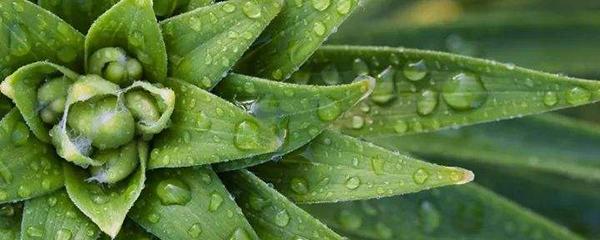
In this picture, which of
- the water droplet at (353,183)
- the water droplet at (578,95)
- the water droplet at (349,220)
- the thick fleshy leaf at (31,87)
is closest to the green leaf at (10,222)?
the thick fleshy leaf at (31,87)

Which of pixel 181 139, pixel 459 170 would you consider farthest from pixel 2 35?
pixel 459 170

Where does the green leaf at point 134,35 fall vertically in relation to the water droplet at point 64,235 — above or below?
above

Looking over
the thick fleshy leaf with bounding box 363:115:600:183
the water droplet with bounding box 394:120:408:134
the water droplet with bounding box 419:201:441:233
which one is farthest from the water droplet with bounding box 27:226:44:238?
the thick fleshy leaf with bounding box 363:115:600:183

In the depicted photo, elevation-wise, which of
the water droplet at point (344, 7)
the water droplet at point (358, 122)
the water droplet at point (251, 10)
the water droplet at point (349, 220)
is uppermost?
the water droplet at point (251, 10)

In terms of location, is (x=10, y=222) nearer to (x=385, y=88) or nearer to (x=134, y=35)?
(x=134, y=35)

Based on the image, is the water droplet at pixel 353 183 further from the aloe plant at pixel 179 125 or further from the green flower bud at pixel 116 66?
the green flower bud at pixel 116 66

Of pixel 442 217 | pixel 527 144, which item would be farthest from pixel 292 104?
pixel 527 144
